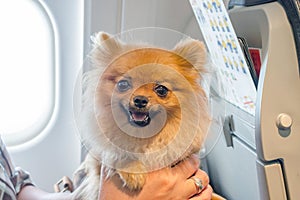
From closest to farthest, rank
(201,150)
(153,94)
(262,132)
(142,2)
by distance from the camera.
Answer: (262,132) < (153,94) < (201,150) < (142,2)

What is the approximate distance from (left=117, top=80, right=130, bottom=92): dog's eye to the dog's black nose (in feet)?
0.10

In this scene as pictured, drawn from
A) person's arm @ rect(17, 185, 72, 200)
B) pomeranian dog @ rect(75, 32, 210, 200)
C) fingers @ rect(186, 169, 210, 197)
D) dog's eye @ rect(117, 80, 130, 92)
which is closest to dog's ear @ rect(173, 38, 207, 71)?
pomeranian dog @ rect(75, 32, 210, 200)

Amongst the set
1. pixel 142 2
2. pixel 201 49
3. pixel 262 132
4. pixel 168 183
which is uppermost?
pixel 142 2

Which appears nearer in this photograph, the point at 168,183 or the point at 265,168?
the point at 265,168

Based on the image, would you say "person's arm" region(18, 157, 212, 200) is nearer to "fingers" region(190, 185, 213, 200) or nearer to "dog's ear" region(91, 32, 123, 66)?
"fingers" region(190, 185, 213, 200)

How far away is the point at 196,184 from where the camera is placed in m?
0.70

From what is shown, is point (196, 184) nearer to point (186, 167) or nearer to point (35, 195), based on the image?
point (186, 167)

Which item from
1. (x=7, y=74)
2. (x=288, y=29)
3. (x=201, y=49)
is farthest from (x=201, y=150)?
(x=7, y=74)

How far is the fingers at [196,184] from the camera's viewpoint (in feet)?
2.28

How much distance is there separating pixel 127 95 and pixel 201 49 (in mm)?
146

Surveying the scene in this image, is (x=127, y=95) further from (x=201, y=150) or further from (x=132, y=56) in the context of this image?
(x=201, y=150)

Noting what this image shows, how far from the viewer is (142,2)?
118 centimetres

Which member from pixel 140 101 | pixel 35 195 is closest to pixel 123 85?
pixel 140 101

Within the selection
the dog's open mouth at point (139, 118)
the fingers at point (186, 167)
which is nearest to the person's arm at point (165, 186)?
the fingers at point (186, 167)
